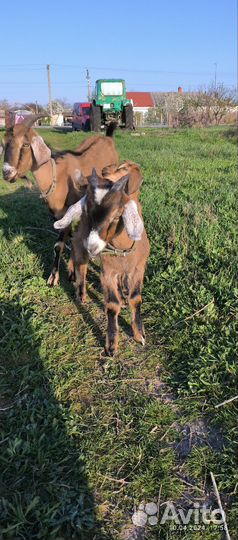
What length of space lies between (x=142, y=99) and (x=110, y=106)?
4140cm

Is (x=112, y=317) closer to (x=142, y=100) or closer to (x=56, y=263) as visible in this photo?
(x=56, y=263)

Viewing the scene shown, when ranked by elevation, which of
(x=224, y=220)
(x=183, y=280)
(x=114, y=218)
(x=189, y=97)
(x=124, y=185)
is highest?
(x=189, y=97)

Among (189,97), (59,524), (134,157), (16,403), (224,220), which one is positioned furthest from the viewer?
(189,97)

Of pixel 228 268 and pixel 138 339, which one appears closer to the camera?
pixel 138 339

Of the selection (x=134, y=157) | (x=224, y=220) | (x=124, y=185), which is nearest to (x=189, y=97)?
(x=134, y=157)

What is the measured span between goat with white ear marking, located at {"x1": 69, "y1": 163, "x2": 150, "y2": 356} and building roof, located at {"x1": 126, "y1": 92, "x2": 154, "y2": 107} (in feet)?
191

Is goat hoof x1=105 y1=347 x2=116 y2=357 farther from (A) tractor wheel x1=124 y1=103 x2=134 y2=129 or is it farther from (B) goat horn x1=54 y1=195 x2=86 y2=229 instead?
(A) tractor wheel x1=124 y1=103 x2=134 y2=129

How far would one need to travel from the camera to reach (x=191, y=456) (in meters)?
2.27

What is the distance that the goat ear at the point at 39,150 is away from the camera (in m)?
4.21

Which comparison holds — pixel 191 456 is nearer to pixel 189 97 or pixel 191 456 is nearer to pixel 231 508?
pixel 231 508

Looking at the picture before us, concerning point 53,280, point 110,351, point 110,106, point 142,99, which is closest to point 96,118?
point 110,106

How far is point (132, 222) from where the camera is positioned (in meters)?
2.64

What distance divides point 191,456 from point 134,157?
8.25 m

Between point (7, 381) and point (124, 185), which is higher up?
point (124, 185)
